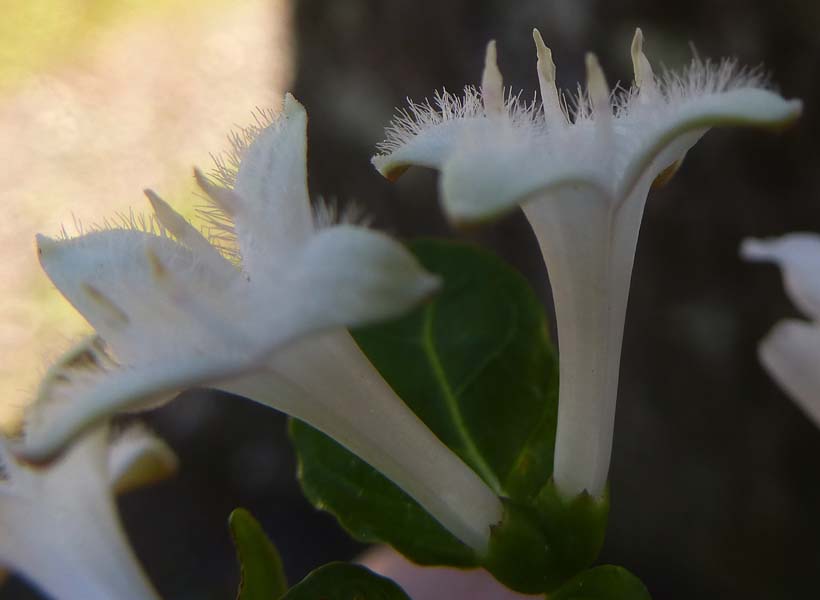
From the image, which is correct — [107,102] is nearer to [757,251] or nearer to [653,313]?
[653,313]

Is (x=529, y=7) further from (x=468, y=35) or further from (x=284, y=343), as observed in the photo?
(x=284, y=343)

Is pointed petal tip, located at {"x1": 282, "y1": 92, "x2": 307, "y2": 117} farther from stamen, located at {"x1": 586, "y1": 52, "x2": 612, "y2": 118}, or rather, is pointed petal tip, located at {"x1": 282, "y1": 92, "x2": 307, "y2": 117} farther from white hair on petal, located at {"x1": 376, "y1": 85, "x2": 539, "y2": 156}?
stamen, located at {"x1": 586, "y1": 52, "x2": 612, "y2": 118}

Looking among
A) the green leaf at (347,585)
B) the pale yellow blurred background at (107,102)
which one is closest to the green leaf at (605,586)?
the green leaf at (347,585)

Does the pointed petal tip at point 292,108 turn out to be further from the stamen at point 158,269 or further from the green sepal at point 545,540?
the green sepal at point 545,540

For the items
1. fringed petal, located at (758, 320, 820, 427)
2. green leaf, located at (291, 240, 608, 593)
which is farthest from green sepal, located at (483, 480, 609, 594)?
fringed petal, located at (758, 320, 820, 427)

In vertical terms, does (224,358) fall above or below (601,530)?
above

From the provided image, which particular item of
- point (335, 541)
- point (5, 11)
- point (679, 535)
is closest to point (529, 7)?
point (679, 535)
